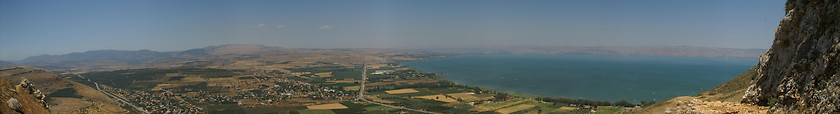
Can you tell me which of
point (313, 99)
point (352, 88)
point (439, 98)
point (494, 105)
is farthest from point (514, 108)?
point (352, 88)

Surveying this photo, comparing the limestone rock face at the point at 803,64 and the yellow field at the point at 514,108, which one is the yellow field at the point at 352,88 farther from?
the limestone rock face at the point at 803,64

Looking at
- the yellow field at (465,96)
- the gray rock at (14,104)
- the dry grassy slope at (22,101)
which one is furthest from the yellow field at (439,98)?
the gray rock at (14,104)

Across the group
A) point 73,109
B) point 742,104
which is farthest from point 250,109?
point 742,104

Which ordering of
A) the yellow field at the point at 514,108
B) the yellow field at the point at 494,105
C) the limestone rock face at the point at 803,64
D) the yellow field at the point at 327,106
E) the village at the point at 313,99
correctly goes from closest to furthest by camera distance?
the limestone rock face at the point at 803,64, the yellow field at the point at 514,108, the village at the point at 313,99, the yellow field at the point at 494,105, the yellow field at the point at 327,106

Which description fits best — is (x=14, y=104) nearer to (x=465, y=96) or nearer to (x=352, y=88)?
(x=465, y=96)

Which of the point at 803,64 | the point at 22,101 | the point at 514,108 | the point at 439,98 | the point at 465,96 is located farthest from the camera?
the point at 465,96

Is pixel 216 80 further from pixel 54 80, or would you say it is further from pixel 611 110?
pixel 611 110

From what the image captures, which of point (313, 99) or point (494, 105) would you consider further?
point (313, 99)
